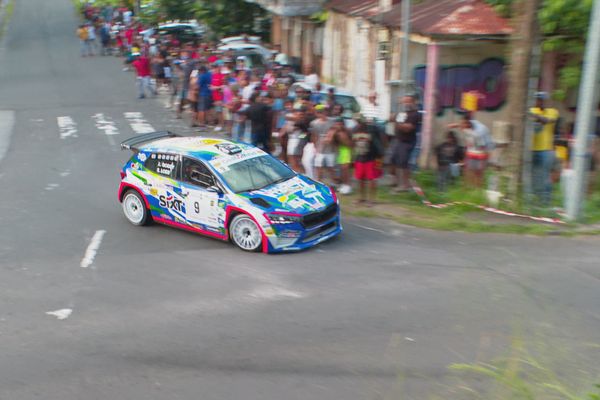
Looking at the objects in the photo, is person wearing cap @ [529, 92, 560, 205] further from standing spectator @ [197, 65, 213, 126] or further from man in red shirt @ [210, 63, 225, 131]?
standing spectator @ [197, 65, 213, 126]

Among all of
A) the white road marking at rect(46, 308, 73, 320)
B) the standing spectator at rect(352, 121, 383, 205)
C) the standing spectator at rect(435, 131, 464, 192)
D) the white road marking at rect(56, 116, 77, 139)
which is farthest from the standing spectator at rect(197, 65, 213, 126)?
the white road marking at rect(46, 308, 73, 320)

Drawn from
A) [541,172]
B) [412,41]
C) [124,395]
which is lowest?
[124,395]

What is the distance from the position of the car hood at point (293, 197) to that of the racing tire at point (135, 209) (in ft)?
7.51

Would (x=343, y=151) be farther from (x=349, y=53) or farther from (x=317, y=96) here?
(x=349, y=53)

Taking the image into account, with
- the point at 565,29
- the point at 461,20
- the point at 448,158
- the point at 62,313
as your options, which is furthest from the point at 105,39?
the point at 62,313

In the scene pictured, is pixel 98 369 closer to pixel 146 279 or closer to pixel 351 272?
pixel 146 279

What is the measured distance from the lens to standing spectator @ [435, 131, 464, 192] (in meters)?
13.7

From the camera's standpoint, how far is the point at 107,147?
61.0 ft

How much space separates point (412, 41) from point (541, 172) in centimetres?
567

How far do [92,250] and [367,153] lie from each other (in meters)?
5.12

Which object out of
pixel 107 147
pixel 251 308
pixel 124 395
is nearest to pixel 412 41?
pixel 107 147

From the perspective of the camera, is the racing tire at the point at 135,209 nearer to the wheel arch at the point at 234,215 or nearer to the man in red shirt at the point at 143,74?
the wheel arch at the point at 234,215

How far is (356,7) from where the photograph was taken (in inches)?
894

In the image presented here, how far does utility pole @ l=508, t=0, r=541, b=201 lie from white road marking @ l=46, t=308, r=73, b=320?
7.85 metres
